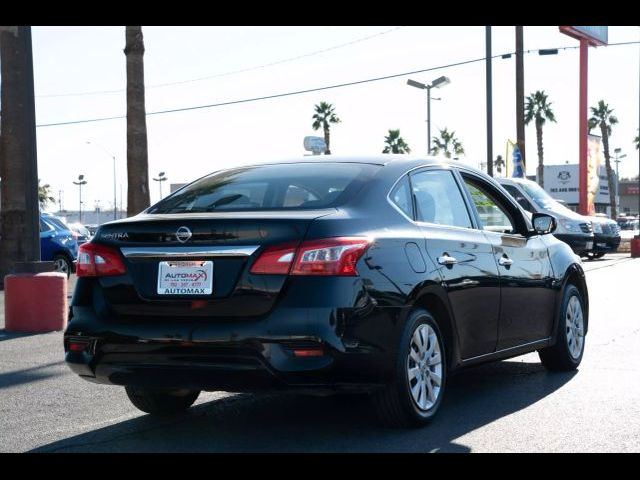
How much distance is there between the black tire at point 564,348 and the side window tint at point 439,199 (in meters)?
1.54

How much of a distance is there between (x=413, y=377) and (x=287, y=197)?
127 cm

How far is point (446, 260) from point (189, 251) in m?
1.64

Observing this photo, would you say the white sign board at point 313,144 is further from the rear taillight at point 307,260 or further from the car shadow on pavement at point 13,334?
the rear taillight at point 307,260

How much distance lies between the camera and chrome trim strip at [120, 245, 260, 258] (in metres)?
5.29

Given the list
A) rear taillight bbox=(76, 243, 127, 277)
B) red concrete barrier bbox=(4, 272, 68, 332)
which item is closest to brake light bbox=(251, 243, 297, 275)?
rear taillight bbox=(76, 243, 127, 277)

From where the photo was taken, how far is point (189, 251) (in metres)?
5.37

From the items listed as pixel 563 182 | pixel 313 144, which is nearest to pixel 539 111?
pixel 563 182

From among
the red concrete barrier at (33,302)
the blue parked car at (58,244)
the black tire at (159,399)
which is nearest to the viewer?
the black tire at (159,399)

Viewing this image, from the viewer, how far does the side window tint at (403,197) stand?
6047 mm

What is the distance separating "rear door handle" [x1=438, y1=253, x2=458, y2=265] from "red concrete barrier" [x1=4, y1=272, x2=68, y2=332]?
630 centimetres

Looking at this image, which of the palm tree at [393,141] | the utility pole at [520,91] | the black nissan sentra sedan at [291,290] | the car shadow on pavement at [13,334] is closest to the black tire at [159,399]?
the black nissan sentra sedan at [291,290]

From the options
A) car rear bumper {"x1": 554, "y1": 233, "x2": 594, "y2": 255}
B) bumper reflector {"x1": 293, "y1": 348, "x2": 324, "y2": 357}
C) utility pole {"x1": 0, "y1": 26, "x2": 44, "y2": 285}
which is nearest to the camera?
bumper reflector {"x1": 293, "y1": 348, "x2": 324, "y2": 357}

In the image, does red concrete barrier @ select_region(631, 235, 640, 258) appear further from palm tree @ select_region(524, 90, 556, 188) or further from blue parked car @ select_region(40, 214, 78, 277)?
palm tree @ select_region(524, 90, 556, 188)

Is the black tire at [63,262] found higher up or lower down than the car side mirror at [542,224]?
lower down
